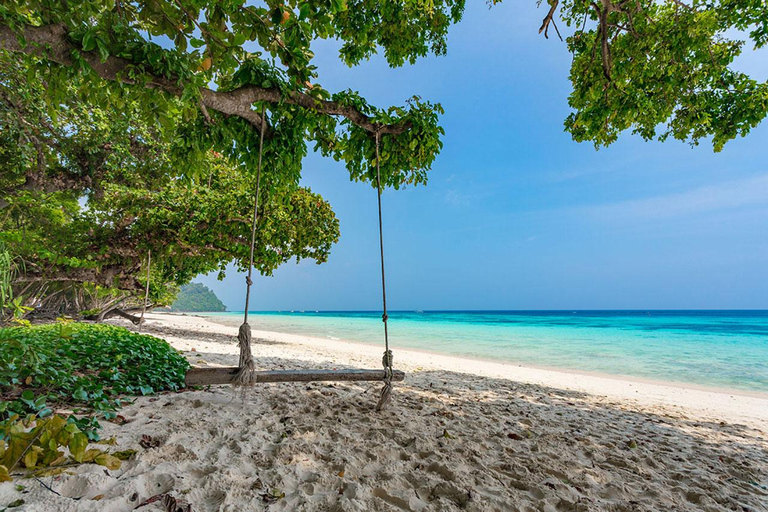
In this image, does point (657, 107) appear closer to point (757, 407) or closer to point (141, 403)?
point (757, 407)

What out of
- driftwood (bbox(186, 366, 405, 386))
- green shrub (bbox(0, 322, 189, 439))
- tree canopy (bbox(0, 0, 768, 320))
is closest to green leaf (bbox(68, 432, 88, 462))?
green shrub (bbox(0, 322, 189, 439))

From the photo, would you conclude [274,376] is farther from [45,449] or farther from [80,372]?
[80,372]

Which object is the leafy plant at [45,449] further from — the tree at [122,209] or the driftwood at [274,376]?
the tree at [122,209]

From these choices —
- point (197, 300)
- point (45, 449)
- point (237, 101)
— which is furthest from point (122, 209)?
point (197, 300)

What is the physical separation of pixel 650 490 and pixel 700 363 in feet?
42.8

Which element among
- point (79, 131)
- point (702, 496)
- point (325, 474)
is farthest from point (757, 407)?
point (79, 131)

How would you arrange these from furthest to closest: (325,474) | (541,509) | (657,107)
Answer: (657,107), (325,474), (541,509)

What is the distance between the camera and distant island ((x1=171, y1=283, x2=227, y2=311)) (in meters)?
86.1

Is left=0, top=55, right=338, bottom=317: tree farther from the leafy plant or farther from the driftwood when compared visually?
the leafy plant

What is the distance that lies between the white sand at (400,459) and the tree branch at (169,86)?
226 cm

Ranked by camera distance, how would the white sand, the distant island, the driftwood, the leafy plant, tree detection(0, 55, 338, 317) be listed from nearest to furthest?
the leafy plant → the white sand → the driftwood → tree detection(0, 55, 338, 317) → the distant island

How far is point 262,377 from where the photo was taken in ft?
8.57

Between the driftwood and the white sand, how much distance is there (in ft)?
0.96

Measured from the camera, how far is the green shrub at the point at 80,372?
215 centimetres
